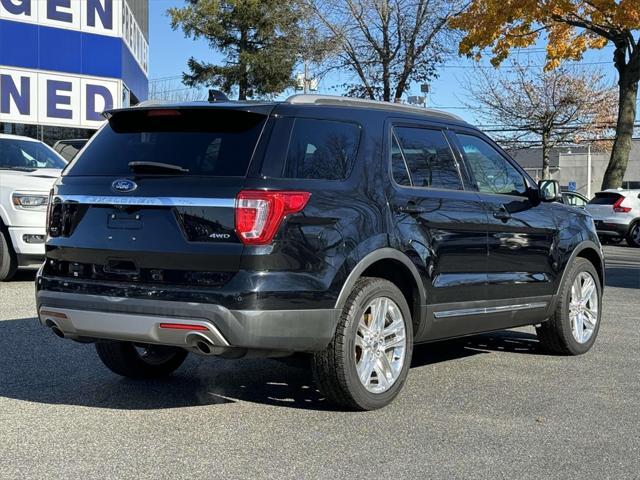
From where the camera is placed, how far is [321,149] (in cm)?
509

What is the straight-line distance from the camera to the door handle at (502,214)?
20.5 feet

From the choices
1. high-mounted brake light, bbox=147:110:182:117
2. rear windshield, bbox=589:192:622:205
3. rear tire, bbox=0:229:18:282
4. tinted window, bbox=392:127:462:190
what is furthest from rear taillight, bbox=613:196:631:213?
high-mounted brake light, bbox=147:110:182:117

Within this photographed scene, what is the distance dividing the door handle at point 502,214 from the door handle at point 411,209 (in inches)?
35.2

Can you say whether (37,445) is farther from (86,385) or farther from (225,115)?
(225,115)

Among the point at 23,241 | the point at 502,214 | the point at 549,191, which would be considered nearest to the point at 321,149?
the point at 502,214

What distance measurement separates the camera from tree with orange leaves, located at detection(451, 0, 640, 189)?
23328mm

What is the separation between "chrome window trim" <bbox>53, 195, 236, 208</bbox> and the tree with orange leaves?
20.2 metres

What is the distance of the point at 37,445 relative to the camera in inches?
177

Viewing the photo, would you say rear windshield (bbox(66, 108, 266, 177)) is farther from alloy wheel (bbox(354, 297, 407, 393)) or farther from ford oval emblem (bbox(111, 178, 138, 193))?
alloy wheel (bbox(354, 297, 407, 393))

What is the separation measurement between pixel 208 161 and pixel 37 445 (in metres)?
1.78

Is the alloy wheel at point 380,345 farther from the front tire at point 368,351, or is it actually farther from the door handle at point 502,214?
the door handle at point 502,214

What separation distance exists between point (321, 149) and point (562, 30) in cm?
2259

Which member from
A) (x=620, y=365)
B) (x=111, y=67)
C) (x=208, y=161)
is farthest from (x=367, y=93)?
(x=208, y=161)

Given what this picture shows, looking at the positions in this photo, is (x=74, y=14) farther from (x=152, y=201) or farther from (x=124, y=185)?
(x=152, y=201)
